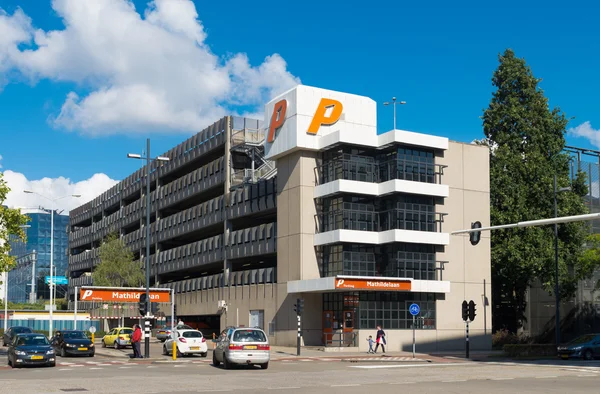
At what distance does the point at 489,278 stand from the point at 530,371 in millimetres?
24797

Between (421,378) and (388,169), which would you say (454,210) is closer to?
(388,169)

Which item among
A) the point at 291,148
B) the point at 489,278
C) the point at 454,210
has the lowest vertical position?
the point at 489,278

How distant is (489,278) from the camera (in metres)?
56.6

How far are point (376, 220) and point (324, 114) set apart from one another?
7988 millimetres

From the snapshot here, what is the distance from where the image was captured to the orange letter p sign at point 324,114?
2092 inches

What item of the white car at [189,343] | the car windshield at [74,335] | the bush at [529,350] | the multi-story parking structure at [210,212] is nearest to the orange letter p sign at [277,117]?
the multi-story parking structure at [210,212]

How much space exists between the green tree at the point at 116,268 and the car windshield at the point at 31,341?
40.4 metres

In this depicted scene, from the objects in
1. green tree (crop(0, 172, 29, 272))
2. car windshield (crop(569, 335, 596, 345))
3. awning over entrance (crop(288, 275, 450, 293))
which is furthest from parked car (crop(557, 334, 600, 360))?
green tree (crop(0, 172, 29, 272))

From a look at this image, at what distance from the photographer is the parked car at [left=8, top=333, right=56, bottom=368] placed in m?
33.2

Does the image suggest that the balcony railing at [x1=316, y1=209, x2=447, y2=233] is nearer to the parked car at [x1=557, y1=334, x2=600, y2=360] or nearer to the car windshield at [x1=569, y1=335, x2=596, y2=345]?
the car windshield at [x1=569, y1=335, x2=596, y2=345]

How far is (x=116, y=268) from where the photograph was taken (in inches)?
2975

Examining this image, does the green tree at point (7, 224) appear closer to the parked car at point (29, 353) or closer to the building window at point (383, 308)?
the parked car at point (29, 353)

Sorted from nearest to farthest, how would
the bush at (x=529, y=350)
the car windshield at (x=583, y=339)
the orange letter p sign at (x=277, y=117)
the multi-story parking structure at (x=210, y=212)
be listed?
the bush at (x=529, y=350) → the car windshield at (x=583, y=339) → the orange letter p sign at (x=277, y=117) → the multi-story parking structure at (x=210, y=212)

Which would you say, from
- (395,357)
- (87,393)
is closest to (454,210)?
(395,357)
